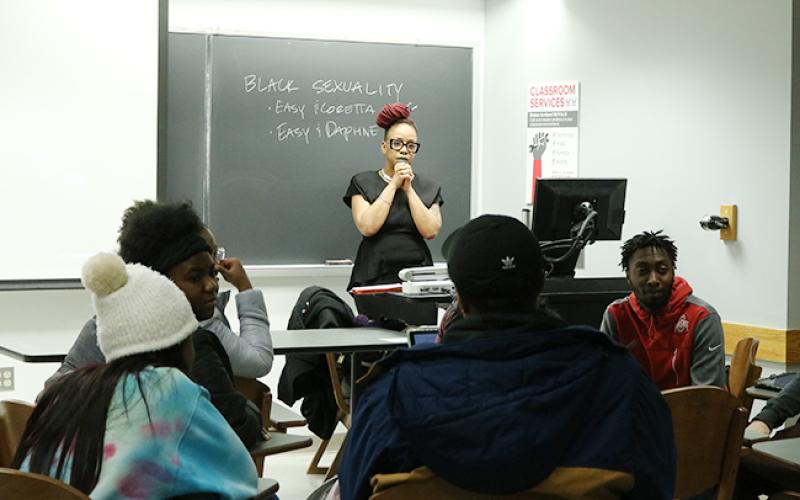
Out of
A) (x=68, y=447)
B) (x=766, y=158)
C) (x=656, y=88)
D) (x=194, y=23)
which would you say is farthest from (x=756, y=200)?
(x=68, y=447)

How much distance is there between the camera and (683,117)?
5.12 m

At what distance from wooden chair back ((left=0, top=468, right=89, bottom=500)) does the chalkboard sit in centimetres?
439

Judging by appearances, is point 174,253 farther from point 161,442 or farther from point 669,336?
point 669,336

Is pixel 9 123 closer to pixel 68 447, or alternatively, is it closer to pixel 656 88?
pixel 656 88

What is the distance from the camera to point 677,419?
2.52 metres

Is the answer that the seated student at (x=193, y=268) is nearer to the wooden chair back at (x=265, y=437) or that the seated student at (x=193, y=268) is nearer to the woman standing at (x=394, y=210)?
the wooden chair back at (x=265, y=437)

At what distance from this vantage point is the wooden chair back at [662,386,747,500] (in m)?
2.52

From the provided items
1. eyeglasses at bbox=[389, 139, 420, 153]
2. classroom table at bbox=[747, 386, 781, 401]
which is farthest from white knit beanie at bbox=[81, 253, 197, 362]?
eyeglasses at bbox=[389, 139, 420, 153]

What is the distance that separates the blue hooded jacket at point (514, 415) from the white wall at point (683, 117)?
2.98 m

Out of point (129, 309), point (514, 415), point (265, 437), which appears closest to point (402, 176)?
point (265, 437)

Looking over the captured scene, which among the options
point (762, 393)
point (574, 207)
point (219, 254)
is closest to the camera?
point (762, 393)

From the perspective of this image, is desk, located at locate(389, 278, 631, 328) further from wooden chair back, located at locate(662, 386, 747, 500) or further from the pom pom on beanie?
the pom pom on beanie

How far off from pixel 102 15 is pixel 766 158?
10.6 ft

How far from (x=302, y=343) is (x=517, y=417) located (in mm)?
2218
